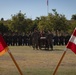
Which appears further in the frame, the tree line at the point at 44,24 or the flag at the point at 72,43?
the tree line at the point at 44,24

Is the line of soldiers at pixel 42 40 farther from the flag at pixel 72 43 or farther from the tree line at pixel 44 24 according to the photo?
the tree line at pixel 44 24

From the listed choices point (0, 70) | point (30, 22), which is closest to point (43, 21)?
point (30, 22)

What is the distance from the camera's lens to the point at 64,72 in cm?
1292

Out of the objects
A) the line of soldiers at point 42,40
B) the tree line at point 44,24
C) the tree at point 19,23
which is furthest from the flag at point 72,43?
the tree at point 19,23

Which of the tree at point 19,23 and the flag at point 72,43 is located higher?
the tree at point 19,23

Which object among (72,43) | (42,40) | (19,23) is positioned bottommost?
(42,40)

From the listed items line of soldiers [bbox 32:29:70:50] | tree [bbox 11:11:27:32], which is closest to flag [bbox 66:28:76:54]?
line of soldiers [bbox 32:29:70:50]

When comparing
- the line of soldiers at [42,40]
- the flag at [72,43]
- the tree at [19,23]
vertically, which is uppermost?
the tree at [19,23]

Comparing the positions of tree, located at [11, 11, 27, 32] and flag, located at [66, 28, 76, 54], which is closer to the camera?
flag, located at [66, 28, 76, 54]

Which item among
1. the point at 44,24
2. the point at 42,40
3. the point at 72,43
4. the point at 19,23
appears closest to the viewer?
the point at 72,43

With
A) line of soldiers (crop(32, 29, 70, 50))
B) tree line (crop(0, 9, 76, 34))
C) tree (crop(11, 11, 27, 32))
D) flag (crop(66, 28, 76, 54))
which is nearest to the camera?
flag (crop(66, 28, 76, 54))

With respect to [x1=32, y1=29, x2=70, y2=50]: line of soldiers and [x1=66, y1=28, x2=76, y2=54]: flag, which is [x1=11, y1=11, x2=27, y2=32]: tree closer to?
[x1=32, y1=29, x2=70, y2=50]: line of soldiers

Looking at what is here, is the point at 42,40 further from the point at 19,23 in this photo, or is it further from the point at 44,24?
the point at 19,23

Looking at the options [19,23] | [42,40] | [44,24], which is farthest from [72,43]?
[19,23]
